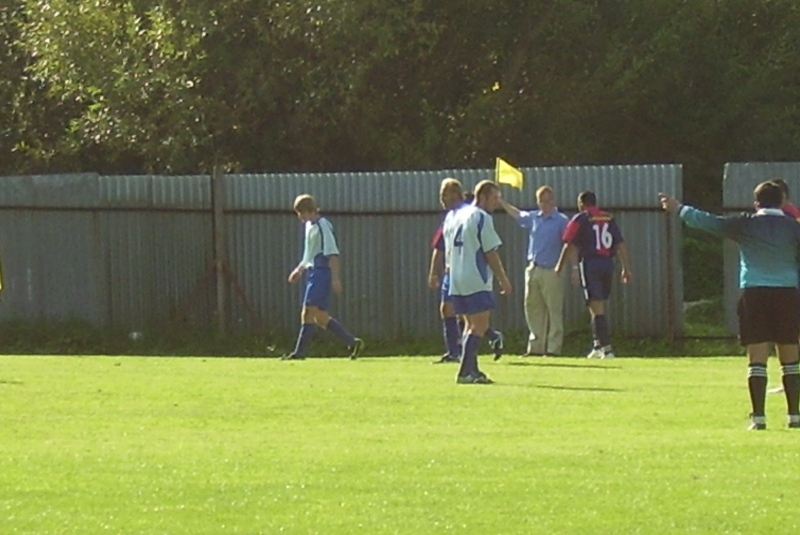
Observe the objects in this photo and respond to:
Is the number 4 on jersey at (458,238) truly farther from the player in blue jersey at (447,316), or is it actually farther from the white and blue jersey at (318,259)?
the white and blue jersey at (318,259)

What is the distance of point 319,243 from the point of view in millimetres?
20000

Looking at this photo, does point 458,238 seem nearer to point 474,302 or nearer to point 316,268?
point 474,302

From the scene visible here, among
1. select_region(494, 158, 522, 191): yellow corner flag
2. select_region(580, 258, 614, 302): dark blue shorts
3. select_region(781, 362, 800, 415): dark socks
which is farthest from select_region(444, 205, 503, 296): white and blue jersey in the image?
select_region(580, 258, 614, 302): dark blue shorts

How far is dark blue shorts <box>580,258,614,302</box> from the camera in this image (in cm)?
2119

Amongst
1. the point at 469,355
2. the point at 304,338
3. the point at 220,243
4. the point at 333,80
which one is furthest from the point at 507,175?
the point at 333,80

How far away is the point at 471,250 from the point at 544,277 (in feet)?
15.9

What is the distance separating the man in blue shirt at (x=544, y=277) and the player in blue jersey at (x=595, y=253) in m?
0.21

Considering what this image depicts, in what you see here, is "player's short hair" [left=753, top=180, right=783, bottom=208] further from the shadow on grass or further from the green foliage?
the green foliage

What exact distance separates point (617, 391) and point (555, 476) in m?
5.60

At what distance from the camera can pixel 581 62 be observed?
2989 cm

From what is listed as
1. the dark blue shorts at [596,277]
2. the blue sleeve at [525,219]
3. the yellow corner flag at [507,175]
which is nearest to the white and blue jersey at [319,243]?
the yellow corner flag at [507,175]

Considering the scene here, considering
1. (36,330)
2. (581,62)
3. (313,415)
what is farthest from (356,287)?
(313,415)

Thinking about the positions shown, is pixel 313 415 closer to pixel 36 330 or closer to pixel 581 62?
pixel 36 330

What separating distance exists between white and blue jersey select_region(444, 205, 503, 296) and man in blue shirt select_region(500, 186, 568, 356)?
438 cm
